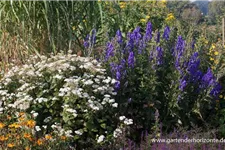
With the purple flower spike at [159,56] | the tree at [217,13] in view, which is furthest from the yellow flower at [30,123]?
the tree at [217,13]

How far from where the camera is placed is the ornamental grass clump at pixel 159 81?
151 inches

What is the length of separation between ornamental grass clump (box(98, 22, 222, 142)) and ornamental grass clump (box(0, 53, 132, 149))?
0.21 metres

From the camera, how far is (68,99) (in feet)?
10.9

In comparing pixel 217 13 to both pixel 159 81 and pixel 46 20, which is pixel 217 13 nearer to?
pixel 46 20

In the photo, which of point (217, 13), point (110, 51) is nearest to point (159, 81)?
point (110, 51)

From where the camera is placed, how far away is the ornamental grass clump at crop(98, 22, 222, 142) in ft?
12.6

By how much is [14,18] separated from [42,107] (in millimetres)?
1574

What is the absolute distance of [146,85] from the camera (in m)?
3.84

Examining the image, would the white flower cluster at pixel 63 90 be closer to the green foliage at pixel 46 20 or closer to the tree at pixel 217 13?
the green foliage at pixel 46 20

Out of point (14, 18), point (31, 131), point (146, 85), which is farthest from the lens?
point (14, 18)

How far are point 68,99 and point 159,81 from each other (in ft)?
3.52

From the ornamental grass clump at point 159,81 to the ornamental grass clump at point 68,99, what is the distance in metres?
0.21

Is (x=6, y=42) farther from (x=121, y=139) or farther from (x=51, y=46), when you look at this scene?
(x=121, y=139)

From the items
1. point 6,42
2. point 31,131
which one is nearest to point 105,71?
point 31,131
